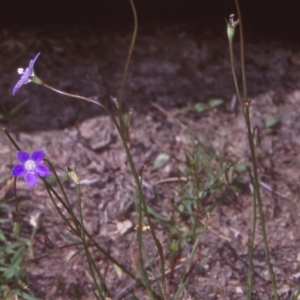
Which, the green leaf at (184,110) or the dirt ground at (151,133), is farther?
the green leaf at (184,110)

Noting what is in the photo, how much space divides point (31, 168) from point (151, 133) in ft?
4.54

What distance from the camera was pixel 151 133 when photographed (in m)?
3.01

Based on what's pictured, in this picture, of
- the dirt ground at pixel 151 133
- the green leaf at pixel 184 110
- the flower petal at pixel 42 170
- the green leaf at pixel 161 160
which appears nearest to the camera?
the flower petal at pixel 42 170

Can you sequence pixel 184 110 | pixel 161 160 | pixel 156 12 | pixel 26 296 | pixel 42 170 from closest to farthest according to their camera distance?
pixel 42 170, pixel 26 296, pixel 161 160, pixel 184 110, pixel 156 12

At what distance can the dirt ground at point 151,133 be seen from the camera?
237cm

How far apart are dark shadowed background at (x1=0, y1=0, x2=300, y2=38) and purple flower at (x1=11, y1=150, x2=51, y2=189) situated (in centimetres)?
212

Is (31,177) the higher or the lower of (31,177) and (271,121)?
the lower

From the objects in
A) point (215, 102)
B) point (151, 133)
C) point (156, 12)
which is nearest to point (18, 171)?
point (151, 133)

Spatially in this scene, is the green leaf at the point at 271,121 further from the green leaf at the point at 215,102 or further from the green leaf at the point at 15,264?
the green leaf at the point at 15,264

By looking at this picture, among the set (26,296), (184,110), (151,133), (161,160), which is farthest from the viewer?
(184,110)

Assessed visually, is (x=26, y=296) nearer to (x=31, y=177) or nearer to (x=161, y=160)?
(x=31, y=177)

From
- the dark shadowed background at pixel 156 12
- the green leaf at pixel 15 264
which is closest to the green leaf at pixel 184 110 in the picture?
the dark shadowed background at pixel 156 12

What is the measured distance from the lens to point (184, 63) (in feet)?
11.4

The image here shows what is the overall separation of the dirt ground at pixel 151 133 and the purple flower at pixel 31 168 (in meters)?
0.75
